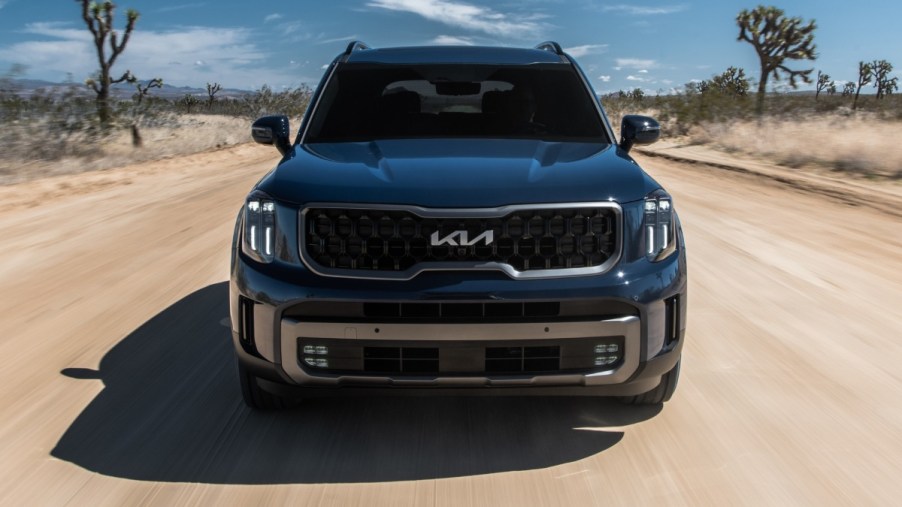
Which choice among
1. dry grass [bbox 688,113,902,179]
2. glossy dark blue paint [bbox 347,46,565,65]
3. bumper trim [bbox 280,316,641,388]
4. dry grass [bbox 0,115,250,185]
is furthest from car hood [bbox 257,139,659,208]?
dry grass [bbox 0,115,250,185]

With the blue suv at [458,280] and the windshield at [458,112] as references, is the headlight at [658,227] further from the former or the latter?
the windshield at [458,112]

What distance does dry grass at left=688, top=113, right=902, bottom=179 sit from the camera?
17.7 metres

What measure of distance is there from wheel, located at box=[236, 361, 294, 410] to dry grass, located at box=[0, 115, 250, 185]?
1401cm

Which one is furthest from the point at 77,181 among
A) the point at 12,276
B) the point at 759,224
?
the point at 759,224

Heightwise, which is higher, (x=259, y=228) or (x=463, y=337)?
(x=259, y=228)

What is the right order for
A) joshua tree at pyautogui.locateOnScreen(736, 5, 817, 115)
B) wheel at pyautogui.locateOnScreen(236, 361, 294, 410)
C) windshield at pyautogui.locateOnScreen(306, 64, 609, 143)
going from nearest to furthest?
wheel at pyautogui.locateOnScreen(236, 361, 294, 410)
windshield at pyautogui.locateOnScreen(306, 64, 609, 143)
joshua tree at pyautogui.locateOnScreen(736, 5, 817, 115)

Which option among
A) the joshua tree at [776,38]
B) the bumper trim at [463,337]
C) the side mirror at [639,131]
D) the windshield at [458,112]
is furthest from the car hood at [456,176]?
the joshua tree at [776,38]

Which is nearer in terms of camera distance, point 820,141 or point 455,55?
point 455,55

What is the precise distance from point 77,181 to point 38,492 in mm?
13696

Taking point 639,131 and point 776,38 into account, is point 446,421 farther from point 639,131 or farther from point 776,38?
point 776,38

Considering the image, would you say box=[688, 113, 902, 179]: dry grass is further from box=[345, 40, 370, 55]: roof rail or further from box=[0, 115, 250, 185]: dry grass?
box=[0, 115, 250, 185]: dry grass

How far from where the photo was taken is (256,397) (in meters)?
4.00

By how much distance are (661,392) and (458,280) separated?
121 centimetres

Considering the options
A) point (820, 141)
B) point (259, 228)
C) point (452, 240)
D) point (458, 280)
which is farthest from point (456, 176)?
point (820, 141)
